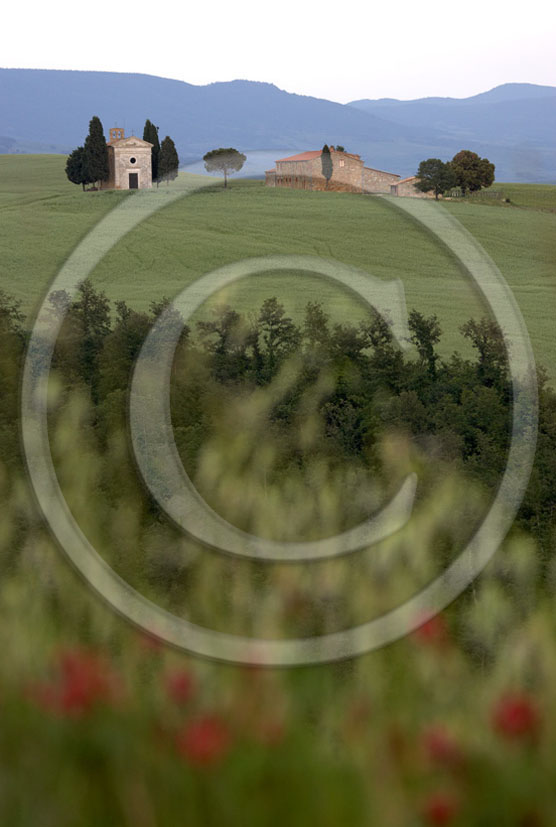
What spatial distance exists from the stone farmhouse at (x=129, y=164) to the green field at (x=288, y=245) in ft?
12.9

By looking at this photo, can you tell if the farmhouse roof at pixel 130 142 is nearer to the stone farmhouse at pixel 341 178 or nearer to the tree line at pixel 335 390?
the stone farmhouse at pixel 341 178

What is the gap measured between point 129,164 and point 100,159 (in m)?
2.53

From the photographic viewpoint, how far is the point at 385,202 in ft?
227

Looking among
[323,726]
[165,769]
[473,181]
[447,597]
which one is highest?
[473,181]

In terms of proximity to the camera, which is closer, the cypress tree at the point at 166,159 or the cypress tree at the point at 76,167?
the cypress tree at the point at 166,159

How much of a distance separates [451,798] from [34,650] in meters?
1.92

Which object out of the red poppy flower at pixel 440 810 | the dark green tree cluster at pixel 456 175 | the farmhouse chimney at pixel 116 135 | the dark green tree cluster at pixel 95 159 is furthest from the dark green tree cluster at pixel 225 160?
the red poppy flower at pixel 440 810

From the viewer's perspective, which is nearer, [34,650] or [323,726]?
[323,726]

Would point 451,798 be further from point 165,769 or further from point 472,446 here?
point 472,446

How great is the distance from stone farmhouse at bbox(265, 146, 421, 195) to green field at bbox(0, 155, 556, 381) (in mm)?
7049

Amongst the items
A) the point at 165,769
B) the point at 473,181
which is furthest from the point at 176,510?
the point at 473,181

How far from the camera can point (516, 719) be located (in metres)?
2.54

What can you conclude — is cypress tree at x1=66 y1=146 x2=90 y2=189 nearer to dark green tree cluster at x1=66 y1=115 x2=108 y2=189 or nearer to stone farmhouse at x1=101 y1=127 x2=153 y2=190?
dark green tree cluster at x1=66 y1=115 x2=108 y2=189

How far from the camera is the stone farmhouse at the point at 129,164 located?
76.0 m
